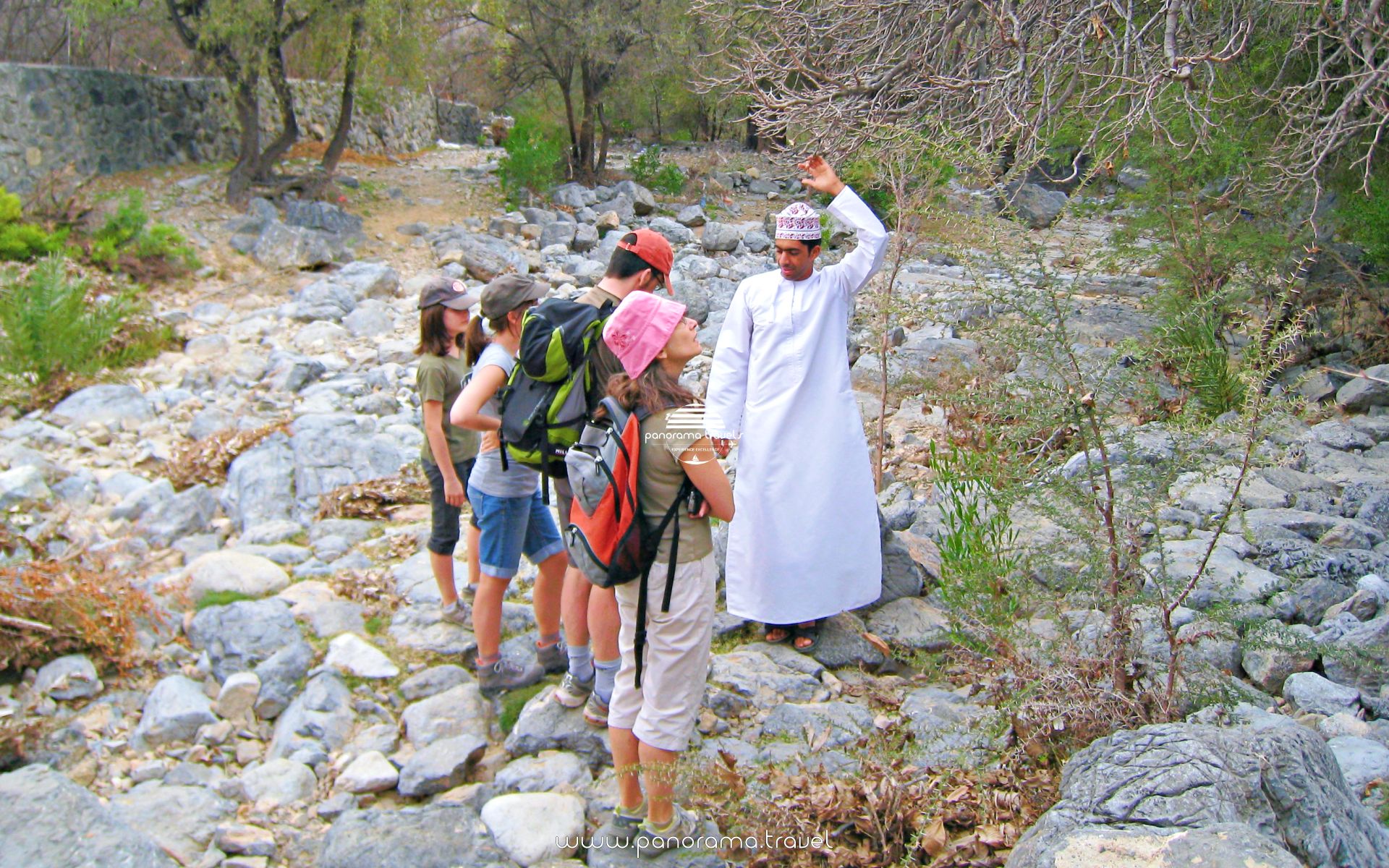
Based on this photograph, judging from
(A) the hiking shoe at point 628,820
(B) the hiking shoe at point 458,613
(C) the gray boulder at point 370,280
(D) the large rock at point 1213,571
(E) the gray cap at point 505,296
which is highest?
(E) the gray cap at point 505,296

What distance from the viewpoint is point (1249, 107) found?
677 cm

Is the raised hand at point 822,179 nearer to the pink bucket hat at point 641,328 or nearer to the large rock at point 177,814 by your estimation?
the pink bucket hat at point 641,328

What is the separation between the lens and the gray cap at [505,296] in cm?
350

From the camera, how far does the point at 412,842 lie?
2.94 metres

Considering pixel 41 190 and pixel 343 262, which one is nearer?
pixel 41 190

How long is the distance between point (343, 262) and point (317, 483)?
6.36 m

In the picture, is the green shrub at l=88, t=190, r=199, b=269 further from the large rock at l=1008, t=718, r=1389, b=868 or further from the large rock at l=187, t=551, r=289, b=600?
the large rock at l=1008, t=718, r=1389, b=868

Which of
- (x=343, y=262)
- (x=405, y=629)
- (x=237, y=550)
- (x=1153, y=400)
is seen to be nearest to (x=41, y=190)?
(x=343, y=262)

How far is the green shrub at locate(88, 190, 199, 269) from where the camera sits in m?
10.5

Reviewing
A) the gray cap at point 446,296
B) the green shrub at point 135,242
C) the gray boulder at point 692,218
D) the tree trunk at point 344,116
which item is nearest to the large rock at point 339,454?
the gray cap at point 446,296

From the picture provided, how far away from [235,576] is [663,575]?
3126 mm

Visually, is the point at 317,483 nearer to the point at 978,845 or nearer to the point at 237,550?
the point at 237,550

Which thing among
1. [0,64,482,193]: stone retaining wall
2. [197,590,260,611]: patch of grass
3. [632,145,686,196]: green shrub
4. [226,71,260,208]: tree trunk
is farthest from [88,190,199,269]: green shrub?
[632,145,686,196]: green shrub

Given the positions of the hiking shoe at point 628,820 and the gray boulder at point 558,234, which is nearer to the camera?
the hiking shoe at point 628,820
